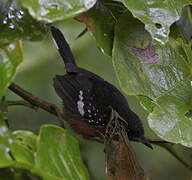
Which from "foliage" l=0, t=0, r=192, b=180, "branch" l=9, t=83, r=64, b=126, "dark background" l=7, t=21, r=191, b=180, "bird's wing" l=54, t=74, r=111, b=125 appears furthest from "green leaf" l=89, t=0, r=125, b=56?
"dark background" l=7, t=21, r=191, b=180

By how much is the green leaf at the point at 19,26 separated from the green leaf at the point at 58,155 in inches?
5.2

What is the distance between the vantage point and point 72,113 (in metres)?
0.88

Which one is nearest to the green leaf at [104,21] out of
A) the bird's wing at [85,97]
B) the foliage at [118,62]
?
the foliage at [118,62]

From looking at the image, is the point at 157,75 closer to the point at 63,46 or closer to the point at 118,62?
the point at 118,62

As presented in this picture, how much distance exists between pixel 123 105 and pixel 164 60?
0.11 metres

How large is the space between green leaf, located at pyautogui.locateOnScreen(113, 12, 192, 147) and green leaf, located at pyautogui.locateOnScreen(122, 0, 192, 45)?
51 millimetres

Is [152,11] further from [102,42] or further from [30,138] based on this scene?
[30,138]

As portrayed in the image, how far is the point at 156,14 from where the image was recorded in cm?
75

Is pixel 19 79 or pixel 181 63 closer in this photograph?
pixel 181 63

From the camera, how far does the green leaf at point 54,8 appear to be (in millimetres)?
630

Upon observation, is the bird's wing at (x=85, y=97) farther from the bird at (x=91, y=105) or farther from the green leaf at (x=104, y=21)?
Answer: the green leaf at (x=104, y=21)

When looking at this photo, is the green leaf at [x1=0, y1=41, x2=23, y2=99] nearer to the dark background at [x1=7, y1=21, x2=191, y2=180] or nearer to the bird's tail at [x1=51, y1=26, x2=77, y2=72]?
the bird's tail at [x1=51, y1=26, x2=77, y2=72]

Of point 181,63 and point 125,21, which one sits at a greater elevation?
point 125,21

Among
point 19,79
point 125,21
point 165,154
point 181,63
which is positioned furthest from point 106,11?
point 165,154
